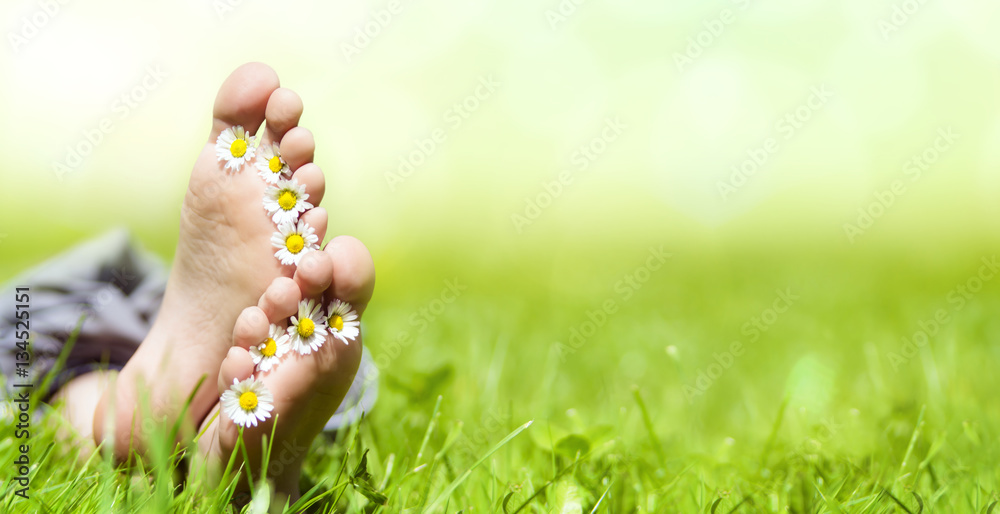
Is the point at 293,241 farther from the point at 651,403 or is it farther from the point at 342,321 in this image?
the point at 651,403

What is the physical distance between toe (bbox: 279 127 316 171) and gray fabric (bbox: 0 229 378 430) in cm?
45

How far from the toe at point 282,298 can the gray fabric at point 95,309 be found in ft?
1.21

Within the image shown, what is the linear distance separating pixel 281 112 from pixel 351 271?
9.0 inches

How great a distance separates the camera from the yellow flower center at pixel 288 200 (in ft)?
3.00

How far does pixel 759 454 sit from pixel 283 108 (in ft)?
3.10

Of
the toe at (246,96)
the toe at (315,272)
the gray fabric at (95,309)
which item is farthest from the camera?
the gray fabric at (95,309)

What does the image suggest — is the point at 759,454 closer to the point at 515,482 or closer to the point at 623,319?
the point at 515,482

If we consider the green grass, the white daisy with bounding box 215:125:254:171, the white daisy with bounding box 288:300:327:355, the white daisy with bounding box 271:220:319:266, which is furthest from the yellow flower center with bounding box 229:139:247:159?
the green grass

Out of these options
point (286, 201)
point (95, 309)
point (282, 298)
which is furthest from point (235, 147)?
point (95, 309)

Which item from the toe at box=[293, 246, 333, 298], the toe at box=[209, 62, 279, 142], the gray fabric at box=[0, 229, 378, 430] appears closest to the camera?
the toe at box=[293, 246, 333, 298]

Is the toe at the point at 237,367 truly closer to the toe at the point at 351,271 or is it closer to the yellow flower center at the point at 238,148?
the toe at the point at 351,271

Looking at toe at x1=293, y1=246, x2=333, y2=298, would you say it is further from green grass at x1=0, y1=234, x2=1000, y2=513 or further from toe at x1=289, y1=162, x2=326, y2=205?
green grass at x1=0, y1=234, x2=1000, y2=513

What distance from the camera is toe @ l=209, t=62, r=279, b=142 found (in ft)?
3.09

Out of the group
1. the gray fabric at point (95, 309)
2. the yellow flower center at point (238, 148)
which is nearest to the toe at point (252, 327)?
the yellow flower center at point (238, 148)
